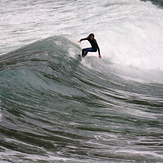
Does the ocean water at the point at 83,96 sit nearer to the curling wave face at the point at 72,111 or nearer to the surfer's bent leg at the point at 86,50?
the curling wave face at the point at 72,111

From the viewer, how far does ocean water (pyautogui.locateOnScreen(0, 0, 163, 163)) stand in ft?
20.1

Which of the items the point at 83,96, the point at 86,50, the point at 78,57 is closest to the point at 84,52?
the point at 86,50

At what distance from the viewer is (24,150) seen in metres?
5.88

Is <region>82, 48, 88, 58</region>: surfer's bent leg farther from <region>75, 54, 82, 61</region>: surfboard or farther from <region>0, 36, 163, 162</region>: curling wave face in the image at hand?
<region>0, 36, 163, 162</region>: curling wave face

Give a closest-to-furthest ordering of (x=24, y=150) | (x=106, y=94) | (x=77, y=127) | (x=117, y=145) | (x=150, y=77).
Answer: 1. (x=24, y=150)
2. (x=117, y=145)
3. (x=77, y=127)
4. (x=106, y=94)
5. (x=150, y=77)

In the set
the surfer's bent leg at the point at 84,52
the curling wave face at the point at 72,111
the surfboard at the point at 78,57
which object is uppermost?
the surfer's bent leg at the point at 84,52

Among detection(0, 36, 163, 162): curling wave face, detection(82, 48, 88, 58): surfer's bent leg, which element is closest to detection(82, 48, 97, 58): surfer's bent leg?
detection(82, 48, 88, 58): surfer's bent leg

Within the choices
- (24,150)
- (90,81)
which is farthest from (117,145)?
(90,81)

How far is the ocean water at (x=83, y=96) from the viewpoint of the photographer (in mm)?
6141

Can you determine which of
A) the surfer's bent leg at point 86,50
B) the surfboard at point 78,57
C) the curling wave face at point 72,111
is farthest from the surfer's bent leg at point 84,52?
the curling wave face at point 72,111

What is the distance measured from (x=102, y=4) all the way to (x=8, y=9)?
5.92m

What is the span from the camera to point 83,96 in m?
8.82

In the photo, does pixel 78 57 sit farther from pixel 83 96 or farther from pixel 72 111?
pixel 72 111

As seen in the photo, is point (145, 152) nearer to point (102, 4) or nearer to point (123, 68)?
point (123, 68)
